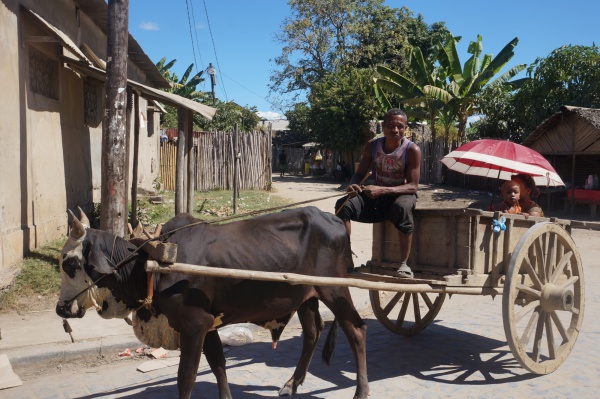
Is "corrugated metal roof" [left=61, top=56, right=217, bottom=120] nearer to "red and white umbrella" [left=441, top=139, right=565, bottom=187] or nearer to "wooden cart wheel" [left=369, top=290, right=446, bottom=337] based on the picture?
"red and white umbrella" [left=441, top=139, right=565, bottom=187]

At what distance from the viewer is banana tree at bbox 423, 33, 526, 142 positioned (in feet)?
71.8

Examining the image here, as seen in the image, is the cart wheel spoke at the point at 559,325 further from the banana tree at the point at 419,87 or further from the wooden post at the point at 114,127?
the banana tree at the point at 419,87

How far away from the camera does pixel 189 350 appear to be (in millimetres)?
3770

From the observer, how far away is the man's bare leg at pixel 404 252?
15.6ft

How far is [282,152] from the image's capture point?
44.3m

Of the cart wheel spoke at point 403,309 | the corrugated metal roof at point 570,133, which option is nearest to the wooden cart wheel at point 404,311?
the cart wheel spoke at point 403,309

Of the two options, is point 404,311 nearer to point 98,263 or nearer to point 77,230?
point 98,263

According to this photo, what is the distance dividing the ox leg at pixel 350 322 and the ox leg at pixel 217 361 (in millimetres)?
893

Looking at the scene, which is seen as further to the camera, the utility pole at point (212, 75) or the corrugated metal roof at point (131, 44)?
the utility pole at point (212, 75)

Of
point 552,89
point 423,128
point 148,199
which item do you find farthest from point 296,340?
point 423,128

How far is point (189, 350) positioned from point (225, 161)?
15878 mm

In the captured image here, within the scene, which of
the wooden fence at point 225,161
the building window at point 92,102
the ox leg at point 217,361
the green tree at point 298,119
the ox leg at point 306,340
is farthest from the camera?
the green tree at point 298,119

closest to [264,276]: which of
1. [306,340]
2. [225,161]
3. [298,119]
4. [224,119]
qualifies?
[306,340]

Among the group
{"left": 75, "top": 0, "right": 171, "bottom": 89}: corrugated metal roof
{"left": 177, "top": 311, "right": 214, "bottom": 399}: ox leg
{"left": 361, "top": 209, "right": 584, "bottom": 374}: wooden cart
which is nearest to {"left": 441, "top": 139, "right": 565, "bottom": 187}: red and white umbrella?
{"left": 361, "top": 209, "right": 584, "bottom": 374}: wooden cart
